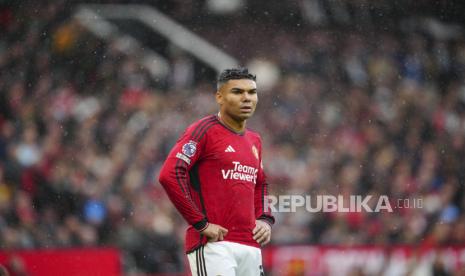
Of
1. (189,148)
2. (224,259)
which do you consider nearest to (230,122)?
(189,148)

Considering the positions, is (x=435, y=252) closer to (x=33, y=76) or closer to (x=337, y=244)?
(x=337, y=244)

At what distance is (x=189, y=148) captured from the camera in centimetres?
394

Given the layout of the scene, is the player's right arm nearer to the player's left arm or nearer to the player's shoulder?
the player's shoulder

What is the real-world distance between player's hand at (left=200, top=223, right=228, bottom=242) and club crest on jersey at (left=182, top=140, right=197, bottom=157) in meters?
0.33

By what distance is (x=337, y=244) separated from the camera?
830 cm

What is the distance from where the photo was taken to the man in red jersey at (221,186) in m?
3.93

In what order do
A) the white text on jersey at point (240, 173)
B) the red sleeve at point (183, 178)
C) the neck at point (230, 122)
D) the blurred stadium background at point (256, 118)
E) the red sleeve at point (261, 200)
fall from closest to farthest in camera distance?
the red sleeve at point (183, 178)
the white text on jersey at point (240, 173)
the neck at point (230, 122)
the red sleeve at point (261, 200)
the blurred stadium background at point (256, 118)

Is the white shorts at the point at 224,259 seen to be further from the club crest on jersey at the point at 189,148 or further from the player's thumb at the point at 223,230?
the club crest on jersey at the point at 189,148

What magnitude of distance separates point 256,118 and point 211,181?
15.4ft

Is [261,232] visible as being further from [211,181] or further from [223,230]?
[211,181]

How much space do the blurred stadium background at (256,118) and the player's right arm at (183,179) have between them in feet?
13.6

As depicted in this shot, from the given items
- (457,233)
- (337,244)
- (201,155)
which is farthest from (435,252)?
(201,155)

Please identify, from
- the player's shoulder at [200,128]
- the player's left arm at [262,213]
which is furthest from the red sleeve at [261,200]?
the player's shoulder at [200,128]

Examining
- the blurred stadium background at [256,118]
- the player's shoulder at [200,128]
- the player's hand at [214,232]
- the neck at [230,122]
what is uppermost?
the blurred stadium background at [256,118]
